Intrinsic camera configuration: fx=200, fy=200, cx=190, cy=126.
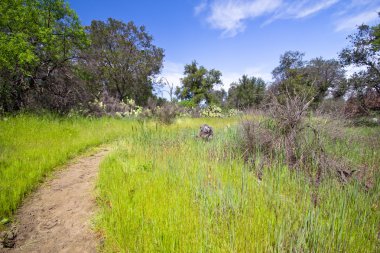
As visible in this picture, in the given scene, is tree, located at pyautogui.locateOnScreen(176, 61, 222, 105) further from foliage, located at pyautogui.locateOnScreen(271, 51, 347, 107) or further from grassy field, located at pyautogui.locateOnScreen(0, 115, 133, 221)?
grassy field, located at pyautogui.locateOnScreen(0, 115, 133, 221)

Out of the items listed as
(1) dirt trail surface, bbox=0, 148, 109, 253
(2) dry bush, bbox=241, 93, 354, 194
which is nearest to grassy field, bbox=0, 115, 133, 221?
(1) dirt trail surface, bbox=0, 148, 109, 253

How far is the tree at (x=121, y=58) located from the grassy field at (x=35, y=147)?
1535cm

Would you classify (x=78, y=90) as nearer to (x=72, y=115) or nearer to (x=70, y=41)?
(x=72, y=115)

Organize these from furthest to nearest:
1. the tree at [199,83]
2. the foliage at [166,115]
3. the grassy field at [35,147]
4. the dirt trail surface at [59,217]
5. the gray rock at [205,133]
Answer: the tree at [199,83]
the foliage at [166,115]
the gray rock at [205,133]
the grassy field at [35,147]
the dirt trail surface at [59,217]

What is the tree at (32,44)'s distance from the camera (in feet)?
28.4

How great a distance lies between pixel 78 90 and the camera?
37.1 feet

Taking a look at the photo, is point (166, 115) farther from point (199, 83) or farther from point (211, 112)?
point (199, 83)

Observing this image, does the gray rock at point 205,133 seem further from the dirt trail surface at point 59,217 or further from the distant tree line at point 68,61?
the dirt trail surface at point 59,217

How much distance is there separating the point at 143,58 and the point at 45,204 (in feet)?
76.5

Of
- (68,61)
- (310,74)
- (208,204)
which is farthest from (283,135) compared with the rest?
(310,74)

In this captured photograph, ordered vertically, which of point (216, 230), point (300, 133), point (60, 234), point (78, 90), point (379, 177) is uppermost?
point (78, 90)

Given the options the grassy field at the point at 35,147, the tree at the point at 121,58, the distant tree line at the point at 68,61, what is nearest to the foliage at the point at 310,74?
the distant tree line at the point at 68,61

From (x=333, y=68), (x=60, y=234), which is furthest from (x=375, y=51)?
(x=60, y=234)

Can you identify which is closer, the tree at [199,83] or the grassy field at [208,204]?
the grassy field at [208,204]
